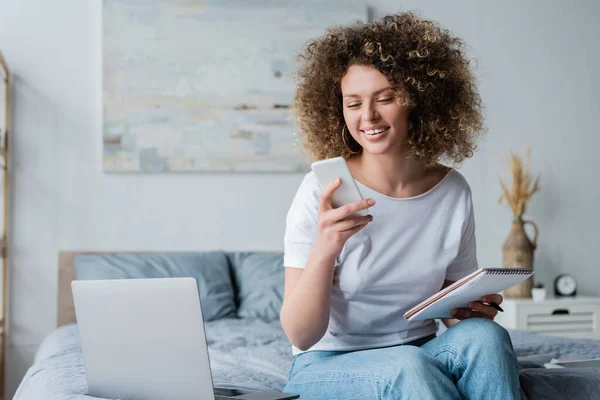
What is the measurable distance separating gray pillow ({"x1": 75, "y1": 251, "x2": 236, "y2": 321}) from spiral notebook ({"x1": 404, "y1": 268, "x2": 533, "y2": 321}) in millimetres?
1783

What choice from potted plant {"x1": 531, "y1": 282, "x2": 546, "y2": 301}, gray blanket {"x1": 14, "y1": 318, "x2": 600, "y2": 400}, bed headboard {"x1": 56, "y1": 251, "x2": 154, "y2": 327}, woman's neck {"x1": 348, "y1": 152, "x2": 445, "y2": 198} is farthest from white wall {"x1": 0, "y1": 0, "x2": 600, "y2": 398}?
woman's neck {"x1": 348, "y1": 152, "x2": 445, "y2": 198}

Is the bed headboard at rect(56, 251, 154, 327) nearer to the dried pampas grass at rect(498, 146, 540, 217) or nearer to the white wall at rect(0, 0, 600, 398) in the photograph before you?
the white wall at rect(0, 0, 600, 398)

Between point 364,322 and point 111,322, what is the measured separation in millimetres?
510

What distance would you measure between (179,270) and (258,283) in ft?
1.12

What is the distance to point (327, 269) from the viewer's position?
1.42 m

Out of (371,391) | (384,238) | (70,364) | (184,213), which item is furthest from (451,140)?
(184,213)

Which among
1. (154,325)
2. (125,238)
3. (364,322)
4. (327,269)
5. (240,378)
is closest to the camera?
(154,325)

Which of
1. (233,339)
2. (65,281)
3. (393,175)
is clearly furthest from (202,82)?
(393,175)

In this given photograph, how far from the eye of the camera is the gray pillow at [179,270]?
3176 millimetres

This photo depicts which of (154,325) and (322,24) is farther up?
(322,24)

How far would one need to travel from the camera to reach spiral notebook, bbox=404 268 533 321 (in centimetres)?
132

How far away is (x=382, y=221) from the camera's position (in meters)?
1.59

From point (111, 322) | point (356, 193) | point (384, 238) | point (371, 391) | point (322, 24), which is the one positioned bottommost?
point (371, 391)

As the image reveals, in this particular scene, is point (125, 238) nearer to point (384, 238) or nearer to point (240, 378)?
point (240, 378)
